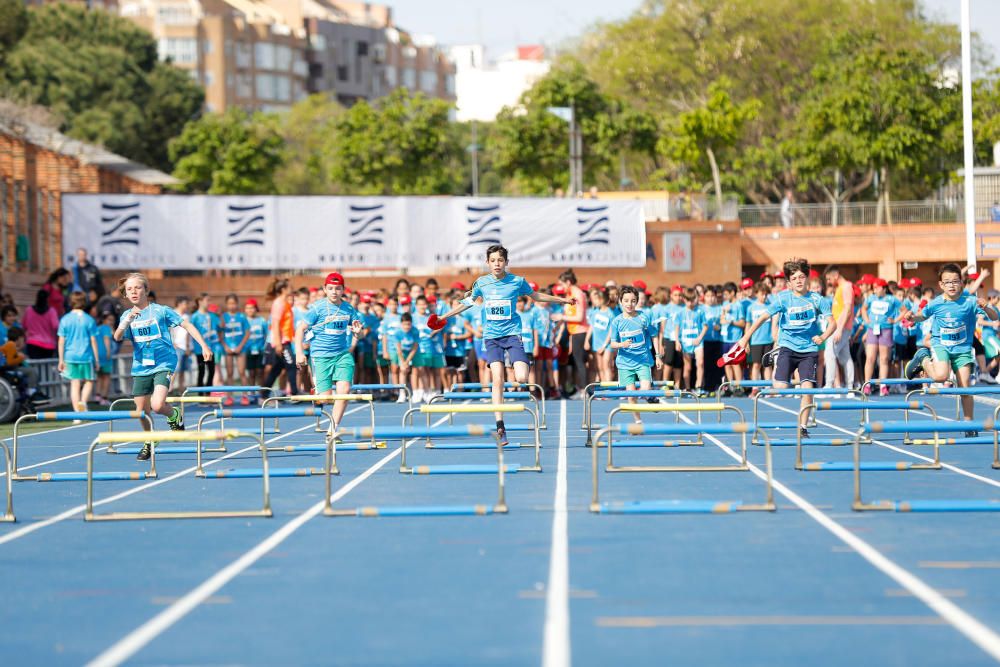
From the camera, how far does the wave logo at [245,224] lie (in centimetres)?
3891

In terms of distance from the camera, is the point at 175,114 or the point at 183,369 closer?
the point at 183,369

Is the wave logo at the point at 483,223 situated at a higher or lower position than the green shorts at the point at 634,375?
higher

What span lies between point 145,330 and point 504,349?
12.0ft

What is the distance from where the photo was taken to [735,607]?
744cm

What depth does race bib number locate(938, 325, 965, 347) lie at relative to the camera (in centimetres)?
1648

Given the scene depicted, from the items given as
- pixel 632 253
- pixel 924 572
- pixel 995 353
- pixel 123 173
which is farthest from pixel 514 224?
pixel 924 572

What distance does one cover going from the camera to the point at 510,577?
8.35 m

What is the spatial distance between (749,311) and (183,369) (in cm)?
1016

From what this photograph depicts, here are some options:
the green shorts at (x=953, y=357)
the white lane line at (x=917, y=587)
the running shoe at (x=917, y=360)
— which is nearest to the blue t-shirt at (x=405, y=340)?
the running shoe at (x=917, y=360)

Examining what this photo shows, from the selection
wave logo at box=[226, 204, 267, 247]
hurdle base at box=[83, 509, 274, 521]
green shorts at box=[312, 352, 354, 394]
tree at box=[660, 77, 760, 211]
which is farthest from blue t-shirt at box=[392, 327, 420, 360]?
tree at box=[660, 77, 760, 211]

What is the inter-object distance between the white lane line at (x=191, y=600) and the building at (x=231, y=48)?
129 m

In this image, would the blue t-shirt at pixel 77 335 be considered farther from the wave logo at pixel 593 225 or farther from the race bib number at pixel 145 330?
the wave logo at pixel 593 225

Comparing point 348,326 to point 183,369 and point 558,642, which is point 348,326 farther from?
point 183,369

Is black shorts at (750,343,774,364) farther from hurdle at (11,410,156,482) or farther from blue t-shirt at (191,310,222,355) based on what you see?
hurdle at (11,410,156,482)
